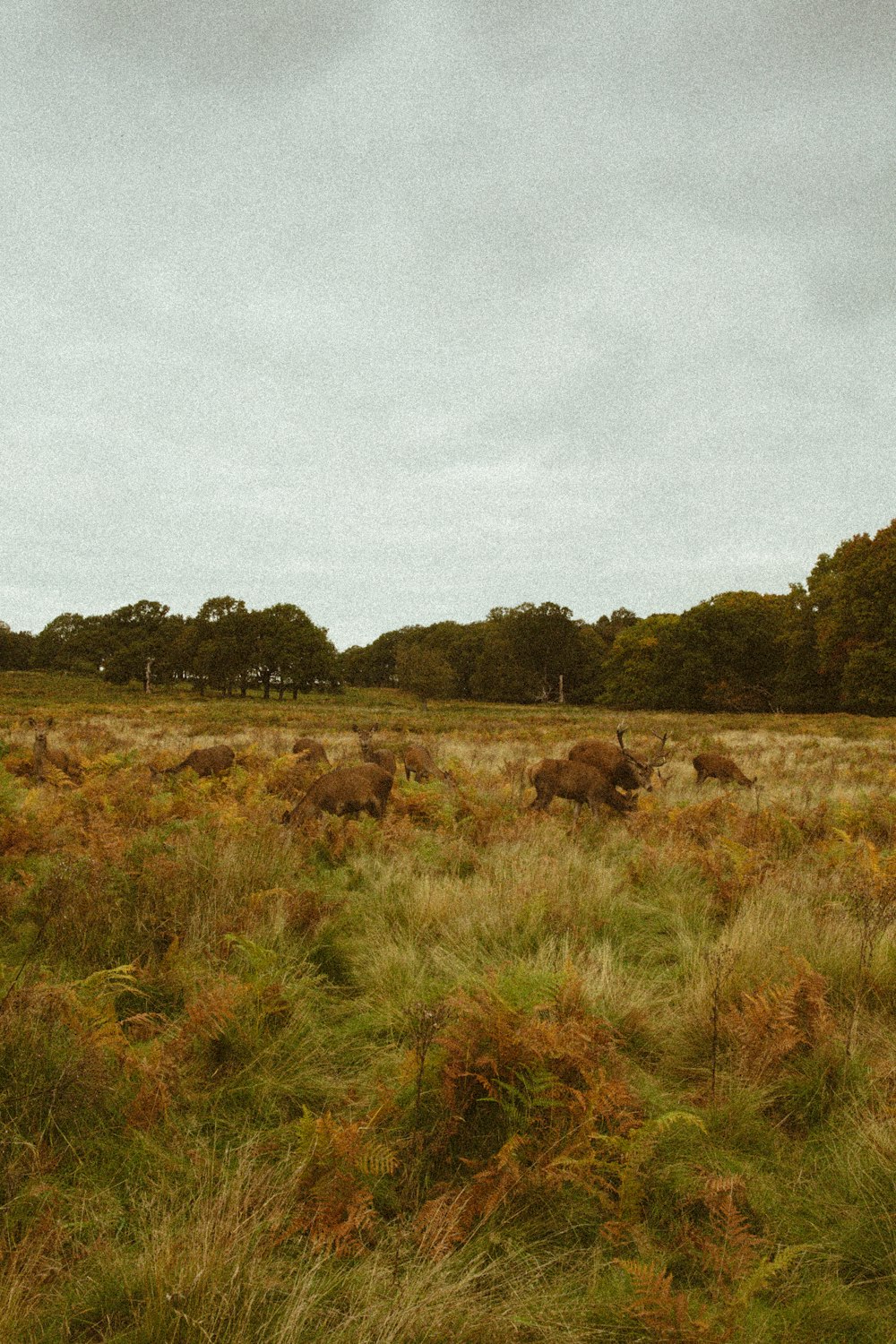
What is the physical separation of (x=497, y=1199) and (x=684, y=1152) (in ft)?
2.85

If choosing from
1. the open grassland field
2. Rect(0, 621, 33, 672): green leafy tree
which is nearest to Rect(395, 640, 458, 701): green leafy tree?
the open grassland field

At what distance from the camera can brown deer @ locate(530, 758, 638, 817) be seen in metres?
9.84

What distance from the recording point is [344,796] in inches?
332

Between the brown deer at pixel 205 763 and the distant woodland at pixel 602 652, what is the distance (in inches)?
966

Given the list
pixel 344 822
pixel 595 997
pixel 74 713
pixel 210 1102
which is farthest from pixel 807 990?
pixel 74 713

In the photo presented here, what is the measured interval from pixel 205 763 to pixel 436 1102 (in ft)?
33.1

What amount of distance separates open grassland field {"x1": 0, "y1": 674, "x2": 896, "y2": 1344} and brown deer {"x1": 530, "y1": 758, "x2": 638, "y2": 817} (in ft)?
11.7

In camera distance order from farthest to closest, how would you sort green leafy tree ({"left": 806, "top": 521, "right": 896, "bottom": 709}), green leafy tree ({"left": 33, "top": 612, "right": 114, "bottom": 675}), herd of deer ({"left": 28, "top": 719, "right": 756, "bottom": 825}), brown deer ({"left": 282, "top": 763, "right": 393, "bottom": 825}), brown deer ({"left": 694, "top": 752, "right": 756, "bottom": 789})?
green leafy tree ({"left": 33, "top": 612, "right": 114, "bottom": 675}) < green leafy tree ({"left": 806, "top": 521, "right": 896, "bottom": 709}) < brown deer ({"left": 694, "top": 752, "right": 756, "bottom": 789}) < herd of deer ({"left": 28, "top": 719, "right": 756, "bottom": 825}) < brown deer ({"left": 282, "top": 763, "right": 393, "bottom": 825})

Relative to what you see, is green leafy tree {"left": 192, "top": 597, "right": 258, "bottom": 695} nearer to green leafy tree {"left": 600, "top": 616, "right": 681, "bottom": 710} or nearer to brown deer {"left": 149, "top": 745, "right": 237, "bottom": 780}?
green leafy tree {"left": 600, "top": 616, "right": 681, "bottom": 710}

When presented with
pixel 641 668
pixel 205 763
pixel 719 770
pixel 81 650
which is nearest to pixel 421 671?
pixel 641 668

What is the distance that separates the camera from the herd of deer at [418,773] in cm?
852

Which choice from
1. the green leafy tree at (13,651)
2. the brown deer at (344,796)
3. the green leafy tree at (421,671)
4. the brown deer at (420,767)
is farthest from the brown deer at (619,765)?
the green leafy tree at (13,651)

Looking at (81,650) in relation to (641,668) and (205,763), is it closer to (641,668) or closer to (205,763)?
(641,668)

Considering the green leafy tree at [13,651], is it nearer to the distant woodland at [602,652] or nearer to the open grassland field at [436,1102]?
the distant woodland at [602,652]
